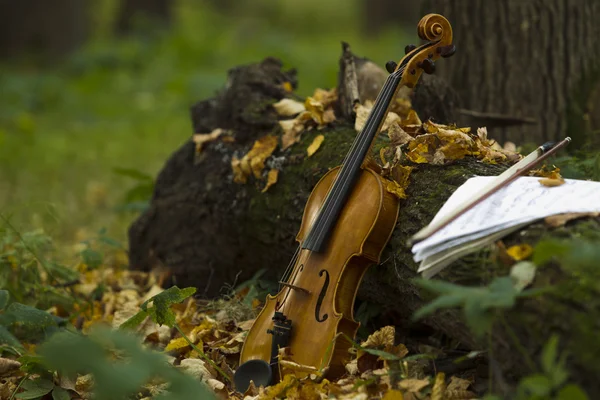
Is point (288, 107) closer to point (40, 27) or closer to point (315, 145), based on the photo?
point (315, 145)

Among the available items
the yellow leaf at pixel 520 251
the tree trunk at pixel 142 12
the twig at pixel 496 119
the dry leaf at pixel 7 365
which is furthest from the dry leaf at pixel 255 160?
the tree trunk at pixel 142 12

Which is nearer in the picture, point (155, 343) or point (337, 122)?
point (155, 343)

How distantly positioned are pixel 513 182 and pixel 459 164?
379 millimetres

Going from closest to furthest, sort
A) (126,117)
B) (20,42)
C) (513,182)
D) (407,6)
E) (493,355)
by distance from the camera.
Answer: (493,355) < (513,182) < (126,117) < (20,42) < (407,6)

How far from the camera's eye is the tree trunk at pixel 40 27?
1239cm

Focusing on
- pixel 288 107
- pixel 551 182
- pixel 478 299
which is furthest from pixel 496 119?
pixel 478 299

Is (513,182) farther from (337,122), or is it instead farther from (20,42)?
(20,42)

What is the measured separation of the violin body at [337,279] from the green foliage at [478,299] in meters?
0.62

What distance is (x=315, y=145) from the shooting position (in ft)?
11.5

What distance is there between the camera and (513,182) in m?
2.52

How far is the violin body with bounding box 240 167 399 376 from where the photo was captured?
8.82ft

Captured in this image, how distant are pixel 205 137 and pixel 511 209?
2156 millimetres

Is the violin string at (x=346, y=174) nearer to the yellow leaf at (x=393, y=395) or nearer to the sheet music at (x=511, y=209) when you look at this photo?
the sheet music at (x=511, y=209)

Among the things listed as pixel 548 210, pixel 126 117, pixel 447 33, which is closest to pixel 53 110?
pixel 126 117
